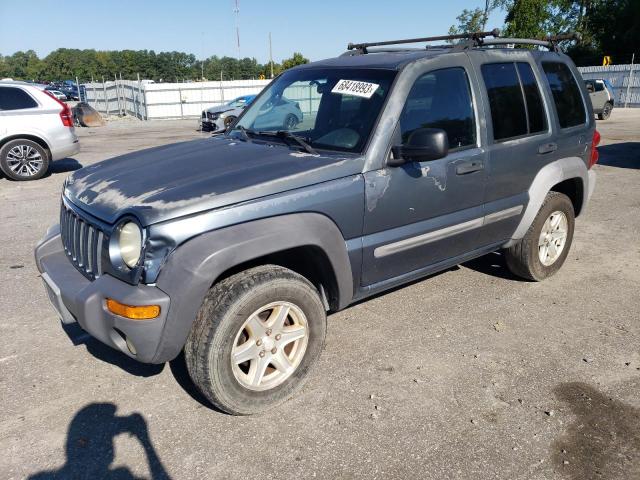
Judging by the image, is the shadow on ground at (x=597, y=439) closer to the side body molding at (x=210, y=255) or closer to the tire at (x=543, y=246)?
the tire at (x=543, y=246)

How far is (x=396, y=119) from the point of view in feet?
10.9

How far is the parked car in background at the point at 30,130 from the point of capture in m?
9.57

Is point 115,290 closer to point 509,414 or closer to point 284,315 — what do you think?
point 284,315

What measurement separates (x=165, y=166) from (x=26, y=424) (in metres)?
1.63

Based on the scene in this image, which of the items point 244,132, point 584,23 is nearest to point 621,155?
point 244,132

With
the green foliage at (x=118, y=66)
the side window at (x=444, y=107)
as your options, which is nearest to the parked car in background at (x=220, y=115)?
the side window at (x=444, y=107)

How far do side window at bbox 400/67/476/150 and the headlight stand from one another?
169 centimetres

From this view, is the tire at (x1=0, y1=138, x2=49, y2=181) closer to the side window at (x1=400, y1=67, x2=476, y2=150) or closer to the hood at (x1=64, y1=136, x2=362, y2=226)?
the hood at (x1=64, y1=136, x2=362, y2=226)

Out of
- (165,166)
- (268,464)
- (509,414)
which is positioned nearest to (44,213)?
(165,166)

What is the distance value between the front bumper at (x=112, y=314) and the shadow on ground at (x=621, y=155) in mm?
10657

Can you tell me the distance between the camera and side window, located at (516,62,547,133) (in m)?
4.17

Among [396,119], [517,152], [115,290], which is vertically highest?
A: [396,119]

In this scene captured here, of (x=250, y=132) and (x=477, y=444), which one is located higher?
(x=250, y=132)

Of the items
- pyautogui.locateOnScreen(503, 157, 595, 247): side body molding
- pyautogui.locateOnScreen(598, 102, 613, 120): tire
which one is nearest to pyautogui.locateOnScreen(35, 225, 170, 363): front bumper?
pyautogui.locateOnScreen(503, 157, 595, 247): side body molding
